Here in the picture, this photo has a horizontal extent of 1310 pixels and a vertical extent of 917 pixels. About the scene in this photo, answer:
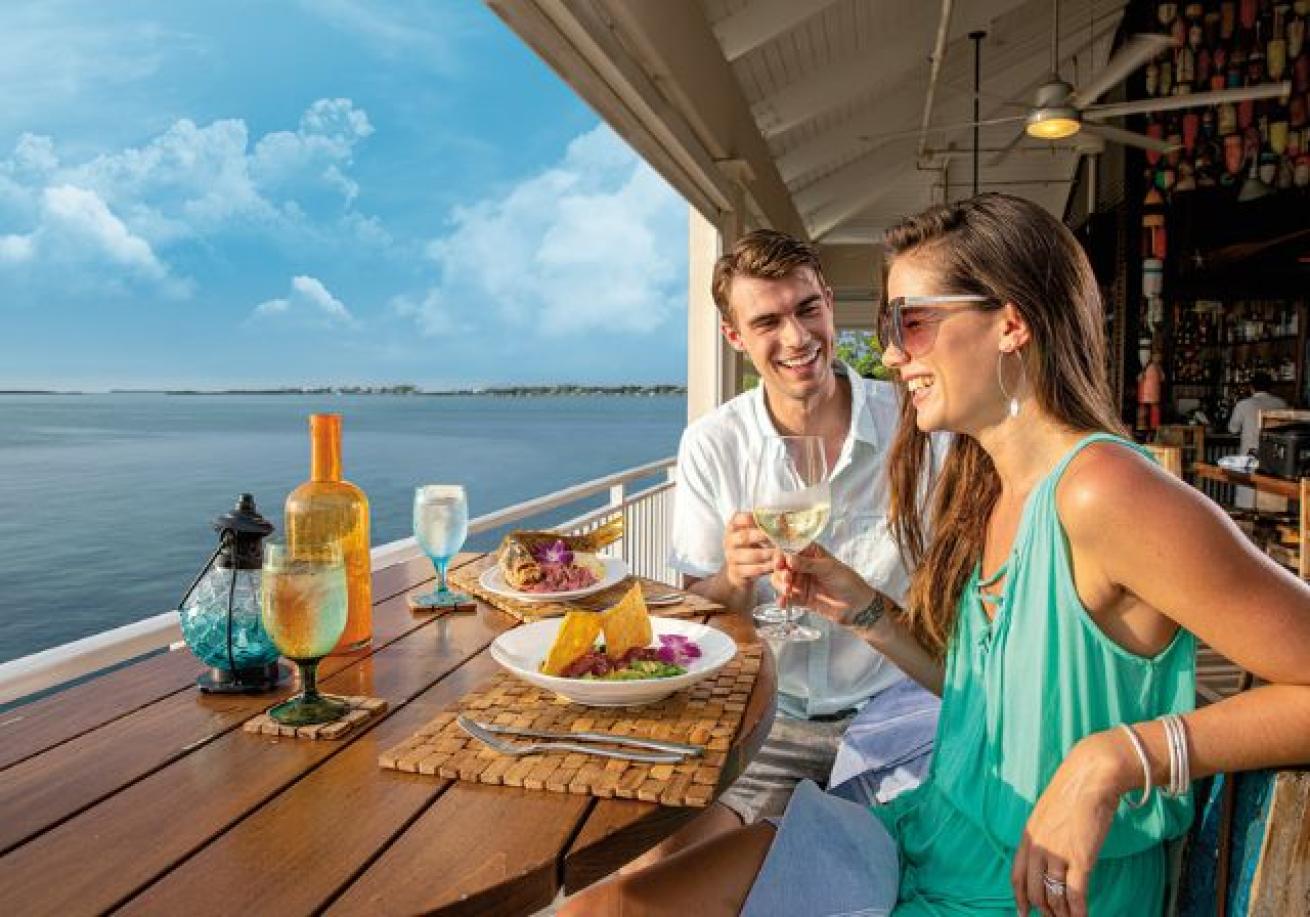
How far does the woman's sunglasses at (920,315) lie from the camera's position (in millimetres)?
1216

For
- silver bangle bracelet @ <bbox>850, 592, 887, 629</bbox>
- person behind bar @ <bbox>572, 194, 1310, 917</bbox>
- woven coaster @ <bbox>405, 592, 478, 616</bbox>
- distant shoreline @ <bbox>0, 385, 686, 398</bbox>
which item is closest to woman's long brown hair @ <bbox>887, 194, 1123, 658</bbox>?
person behind bar @ <bbox>572, 194, 1310, 917</bbox>

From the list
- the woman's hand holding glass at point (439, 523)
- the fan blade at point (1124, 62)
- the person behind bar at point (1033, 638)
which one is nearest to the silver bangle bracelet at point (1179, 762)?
the person behind bar at point (1033, 638)

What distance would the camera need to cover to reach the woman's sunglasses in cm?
122

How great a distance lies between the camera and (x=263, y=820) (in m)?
0.82

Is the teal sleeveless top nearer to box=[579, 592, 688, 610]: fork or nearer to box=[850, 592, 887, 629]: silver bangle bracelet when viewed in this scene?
box=[850, 592, 887, 629]: silver bangle bracelet

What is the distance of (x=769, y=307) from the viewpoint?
220 cm

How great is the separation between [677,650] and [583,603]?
16.7 inches

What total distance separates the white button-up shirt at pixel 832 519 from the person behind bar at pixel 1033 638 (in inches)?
19.3

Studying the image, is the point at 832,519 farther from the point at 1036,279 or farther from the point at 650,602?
the point at 1036,279

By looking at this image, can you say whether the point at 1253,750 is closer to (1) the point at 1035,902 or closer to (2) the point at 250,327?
(1) the point at 1035,902

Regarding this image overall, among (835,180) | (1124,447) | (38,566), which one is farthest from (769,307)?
(38,566)

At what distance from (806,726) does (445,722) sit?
1.00 metres

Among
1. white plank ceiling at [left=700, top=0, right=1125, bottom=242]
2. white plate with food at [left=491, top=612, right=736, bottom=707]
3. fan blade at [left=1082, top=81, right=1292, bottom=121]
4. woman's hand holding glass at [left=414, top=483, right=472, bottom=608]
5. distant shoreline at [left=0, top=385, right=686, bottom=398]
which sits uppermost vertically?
white plank ceiling at [left=700, top=0, right=1125, bottom=242]

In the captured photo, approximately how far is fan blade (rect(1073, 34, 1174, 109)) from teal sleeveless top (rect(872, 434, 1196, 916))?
16.3 ft
